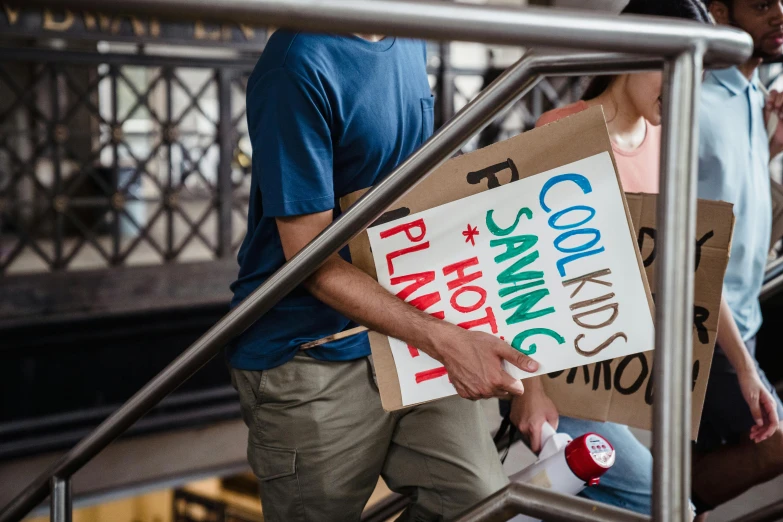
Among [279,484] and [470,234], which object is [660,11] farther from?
[279,484]

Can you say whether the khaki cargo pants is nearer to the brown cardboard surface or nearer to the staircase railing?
the brown cardboard surface

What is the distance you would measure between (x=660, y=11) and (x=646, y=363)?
27.6 inches

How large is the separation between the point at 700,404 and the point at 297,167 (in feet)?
2.20

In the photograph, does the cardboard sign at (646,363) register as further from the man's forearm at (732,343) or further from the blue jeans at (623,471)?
the man's forearm at (732,343)

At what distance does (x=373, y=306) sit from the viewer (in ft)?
3.64

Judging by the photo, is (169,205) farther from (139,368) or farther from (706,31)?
(706,31)

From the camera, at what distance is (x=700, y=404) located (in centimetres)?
115

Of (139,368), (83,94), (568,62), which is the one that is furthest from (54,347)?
(568,62)

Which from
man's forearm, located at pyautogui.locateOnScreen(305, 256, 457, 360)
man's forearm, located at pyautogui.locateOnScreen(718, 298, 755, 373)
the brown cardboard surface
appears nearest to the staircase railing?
the brown cardboard surface

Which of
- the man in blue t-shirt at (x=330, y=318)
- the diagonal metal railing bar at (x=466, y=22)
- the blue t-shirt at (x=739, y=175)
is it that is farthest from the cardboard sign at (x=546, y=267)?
the blue t-shirt at (x=739, y=175)

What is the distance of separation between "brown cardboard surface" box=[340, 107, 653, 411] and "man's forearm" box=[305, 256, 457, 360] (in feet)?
0.11

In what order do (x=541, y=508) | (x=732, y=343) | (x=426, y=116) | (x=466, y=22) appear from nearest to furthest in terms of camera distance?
(x=466, y=22)
(x=541, y=508)
(x=426, y=116)
(x=732, y=343)

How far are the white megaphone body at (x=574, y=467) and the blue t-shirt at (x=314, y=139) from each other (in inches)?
13.3

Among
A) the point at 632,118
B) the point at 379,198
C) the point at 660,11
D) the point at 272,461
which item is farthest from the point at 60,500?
the point at 660,11
